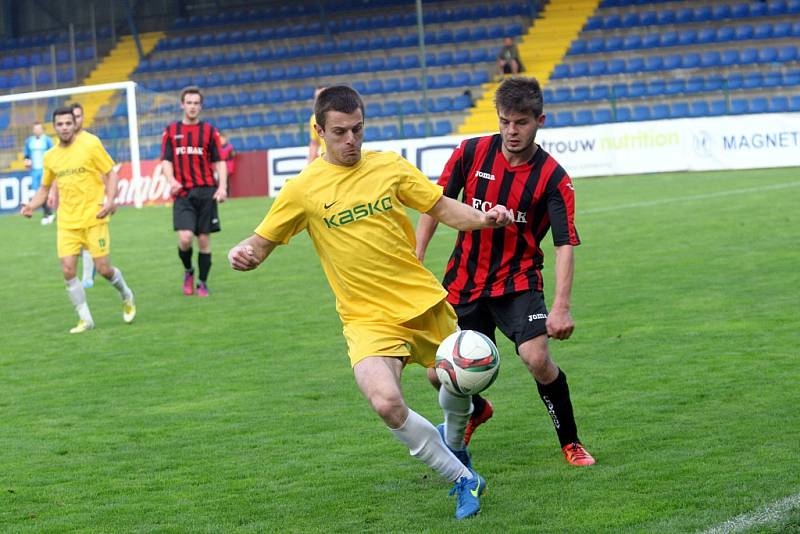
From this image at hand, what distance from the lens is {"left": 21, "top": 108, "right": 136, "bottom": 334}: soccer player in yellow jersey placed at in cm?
1122

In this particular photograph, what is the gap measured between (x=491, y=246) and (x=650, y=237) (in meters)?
10.1

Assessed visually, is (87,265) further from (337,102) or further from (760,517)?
(760,517)

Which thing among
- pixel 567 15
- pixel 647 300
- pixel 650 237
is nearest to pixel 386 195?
pixel 647 300

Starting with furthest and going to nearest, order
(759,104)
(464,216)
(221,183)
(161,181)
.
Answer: (759,104) → (161,181) → (221,183) → (464,216)

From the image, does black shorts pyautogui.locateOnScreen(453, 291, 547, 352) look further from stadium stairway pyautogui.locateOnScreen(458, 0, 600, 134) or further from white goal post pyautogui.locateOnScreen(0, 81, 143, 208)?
stadium stairway pyautogui.locateOnScreen(458, 0, 600, 134)

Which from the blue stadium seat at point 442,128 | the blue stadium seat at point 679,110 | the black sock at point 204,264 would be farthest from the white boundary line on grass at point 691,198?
the blue stadium seat at point 442,128

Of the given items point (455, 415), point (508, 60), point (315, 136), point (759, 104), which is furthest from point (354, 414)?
point (508, 60)

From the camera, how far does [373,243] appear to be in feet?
17.4

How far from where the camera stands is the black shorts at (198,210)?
13328 millimetres

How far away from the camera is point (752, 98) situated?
29875mm

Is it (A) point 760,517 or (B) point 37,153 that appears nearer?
(A) point 760,517

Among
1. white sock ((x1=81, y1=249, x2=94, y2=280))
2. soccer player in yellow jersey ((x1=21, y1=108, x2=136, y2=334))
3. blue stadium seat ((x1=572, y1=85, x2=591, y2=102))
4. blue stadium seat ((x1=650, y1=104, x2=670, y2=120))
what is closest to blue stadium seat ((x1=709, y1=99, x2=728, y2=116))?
blue stadium seat ((x1=650, y1=104, x2=670, y2=120))

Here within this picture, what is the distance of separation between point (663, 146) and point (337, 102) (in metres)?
22.6

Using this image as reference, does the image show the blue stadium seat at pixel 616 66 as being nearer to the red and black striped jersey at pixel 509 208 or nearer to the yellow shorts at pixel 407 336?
the red and black striped jersey at pixel 509 208
